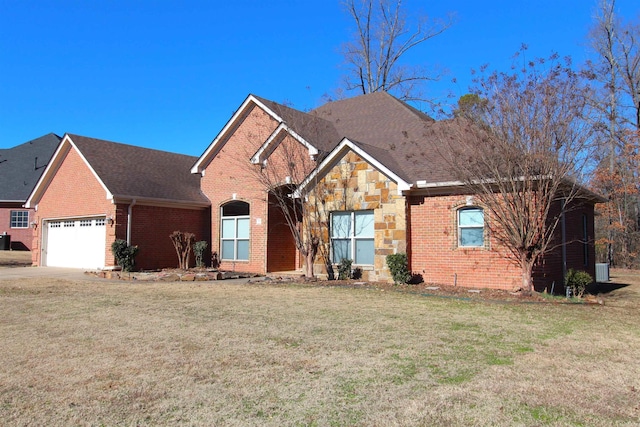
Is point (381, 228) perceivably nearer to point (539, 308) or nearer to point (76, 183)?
point (539, 308)

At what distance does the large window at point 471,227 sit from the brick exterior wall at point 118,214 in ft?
38.0

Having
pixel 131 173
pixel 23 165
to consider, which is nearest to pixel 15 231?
pixel 23 165

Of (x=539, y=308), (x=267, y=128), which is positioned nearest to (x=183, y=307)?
(x=539, y=308)

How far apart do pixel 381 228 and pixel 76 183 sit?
45.8 ft

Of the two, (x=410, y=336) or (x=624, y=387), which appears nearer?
(x=624, y=387)

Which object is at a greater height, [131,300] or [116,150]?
[116,150]

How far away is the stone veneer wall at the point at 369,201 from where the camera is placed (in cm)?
1557

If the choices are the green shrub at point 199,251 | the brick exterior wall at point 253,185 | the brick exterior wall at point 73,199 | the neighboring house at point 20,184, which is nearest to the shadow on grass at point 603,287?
the brick exterior wall at point 253,185

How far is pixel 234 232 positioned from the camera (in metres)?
21.0

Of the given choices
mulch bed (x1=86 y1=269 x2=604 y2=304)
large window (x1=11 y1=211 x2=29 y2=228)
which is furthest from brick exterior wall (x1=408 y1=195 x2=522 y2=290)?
large window (x1=11 y1=211 x2=29 y2=228)

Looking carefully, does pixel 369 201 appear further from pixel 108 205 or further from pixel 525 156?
pixel 108 205

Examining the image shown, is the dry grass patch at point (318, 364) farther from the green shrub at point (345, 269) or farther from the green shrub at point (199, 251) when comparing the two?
the green shrub at point (199, 251)

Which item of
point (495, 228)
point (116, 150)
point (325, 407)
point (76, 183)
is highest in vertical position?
point (116, 150)

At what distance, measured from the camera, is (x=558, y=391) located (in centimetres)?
524
